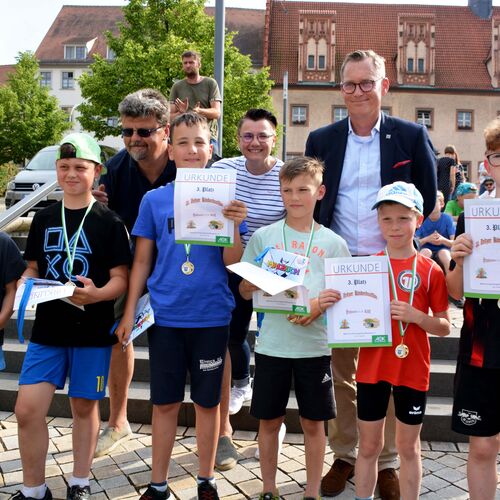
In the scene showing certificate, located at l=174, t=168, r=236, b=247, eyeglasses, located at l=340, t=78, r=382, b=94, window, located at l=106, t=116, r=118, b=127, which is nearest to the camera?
certificate, located at l=174, t=168, r=236, b=247

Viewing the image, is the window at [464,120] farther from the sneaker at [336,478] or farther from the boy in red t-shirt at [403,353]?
the boy in red t-shirt at [403,353]

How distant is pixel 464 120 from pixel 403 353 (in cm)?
4233

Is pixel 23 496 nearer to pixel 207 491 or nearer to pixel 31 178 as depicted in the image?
pixel 207 491

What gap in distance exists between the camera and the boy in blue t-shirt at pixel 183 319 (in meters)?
3.43

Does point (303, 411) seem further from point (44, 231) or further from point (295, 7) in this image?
point (295, 7)

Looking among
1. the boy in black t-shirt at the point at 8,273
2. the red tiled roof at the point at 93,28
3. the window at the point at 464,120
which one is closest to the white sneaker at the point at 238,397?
the boy in black t-shirt at the point at 8,273

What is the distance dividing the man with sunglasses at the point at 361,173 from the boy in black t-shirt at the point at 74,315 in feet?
4.32

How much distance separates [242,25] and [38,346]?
52793 mm

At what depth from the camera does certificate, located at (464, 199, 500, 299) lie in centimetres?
287

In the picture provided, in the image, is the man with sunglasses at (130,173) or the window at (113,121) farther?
the window at (113,121)

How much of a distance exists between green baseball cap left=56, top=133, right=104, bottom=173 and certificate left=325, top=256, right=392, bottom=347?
4.83 feet

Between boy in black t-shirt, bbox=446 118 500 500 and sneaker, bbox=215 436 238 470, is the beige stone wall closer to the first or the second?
sneaker, bbox=215 436 238 470

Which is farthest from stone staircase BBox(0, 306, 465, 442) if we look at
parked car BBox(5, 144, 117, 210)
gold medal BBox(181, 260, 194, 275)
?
parked car BBox(5, 144, 117, 210)

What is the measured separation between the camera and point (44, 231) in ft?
11.4
